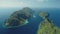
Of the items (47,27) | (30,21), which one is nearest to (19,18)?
(30,21)

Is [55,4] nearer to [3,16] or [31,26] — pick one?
[31,26]

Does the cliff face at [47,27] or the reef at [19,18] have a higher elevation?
the reef at [19,18]

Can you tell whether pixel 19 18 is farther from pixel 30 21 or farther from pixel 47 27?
pixel 47 27

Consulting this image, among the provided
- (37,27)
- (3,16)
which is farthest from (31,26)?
(3,16)

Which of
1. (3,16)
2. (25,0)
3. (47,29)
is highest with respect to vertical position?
(25,0)

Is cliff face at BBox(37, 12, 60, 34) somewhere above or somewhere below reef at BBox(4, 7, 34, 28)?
below
